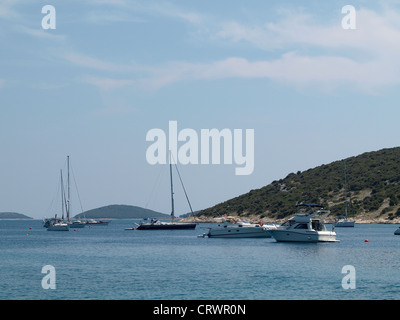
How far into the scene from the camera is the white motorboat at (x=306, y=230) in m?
78.1

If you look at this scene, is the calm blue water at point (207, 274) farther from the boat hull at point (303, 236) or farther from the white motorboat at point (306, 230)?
the white motorboat at point (306, 230)

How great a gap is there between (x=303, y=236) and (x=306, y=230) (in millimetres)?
905

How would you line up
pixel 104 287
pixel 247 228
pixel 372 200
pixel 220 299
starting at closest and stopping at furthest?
1. pixel 220 299
2. pixel 104 287
3. pixel 247 228
4. pixel 372 200

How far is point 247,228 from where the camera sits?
99562mm

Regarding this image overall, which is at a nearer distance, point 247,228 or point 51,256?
point 51,256

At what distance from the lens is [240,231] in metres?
100

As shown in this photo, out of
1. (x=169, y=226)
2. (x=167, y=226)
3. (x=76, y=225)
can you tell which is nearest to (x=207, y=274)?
(x=169, y=226)

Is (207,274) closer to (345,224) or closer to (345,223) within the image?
(345,224)

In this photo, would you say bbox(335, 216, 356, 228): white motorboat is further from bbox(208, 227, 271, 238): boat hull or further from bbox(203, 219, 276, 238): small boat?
bbox(208, 227, 271, 238): boat hull

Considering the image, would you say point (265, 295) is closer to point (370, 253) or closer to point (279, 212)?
point (370, 253)

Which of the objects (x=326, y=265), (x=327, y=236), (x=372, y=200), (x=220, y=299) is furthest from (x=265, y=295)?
(x=372, y=200)

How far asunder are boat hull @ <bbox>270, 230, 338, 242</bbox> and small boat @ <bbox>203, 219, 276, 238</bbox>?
15822 millimetres

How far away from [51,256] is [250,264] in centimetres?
2591

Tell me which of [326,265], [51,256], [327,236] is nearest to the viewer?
[326,265]
